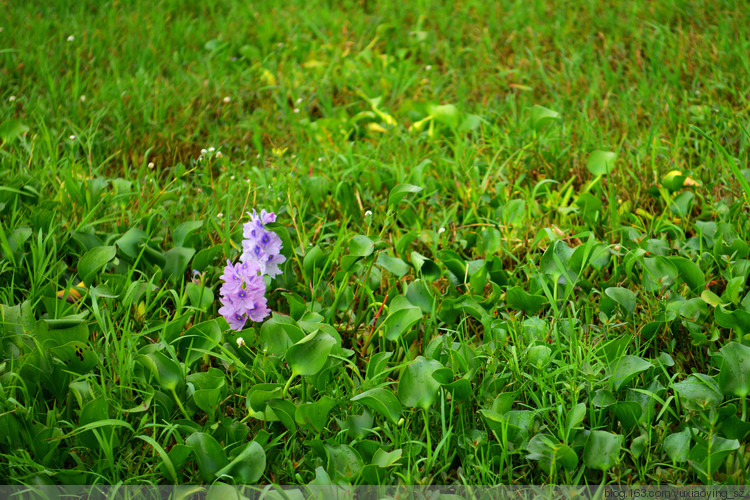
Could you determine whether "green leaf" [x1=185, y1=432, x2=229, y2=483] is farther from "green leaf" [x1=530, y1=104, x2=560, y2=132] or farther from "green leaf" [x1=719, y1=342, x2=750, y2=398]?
"green leaf" [x1=530, y1=104, x2=560, y2=132]

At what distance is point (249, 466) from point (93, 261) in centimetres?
80

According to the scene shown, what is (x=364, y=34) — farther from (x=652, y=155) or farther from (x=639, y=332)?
(x=639, y=332)

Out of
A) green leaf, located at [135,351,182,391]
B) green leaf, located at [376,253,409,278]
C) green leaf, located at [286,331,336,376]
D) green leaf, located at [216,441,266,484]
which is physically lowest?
green leaf, located at [216,441,266,484]

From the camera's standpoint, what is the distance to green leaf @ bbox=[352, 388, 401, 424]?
132 cm

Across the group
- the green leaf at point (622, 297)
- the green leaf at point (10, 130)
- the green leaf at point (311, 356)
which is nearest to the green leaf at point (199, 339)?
the green leaf at point (311, 356)

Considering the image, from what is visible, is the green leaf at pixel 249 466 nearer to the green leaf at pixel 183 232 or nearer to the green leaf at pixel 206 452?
the green leaf at pixel 206 452

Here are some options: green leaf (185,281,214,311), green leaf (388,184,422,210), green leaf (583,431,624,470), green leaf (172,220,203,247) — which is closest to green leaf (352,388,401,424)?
green leaf (583,431,624,470)

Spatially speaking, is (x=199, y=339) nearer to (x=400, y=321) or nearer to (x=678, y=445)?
(x=400, y=321)

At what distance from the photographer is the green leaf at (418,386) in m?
1.35

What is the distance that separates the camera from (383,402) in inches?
52.6

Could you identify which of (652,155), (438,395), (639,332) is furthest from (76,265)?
(652,155)

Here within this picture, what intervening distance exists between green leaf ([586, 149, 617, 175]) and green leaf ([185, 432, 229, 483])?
155 centimetres

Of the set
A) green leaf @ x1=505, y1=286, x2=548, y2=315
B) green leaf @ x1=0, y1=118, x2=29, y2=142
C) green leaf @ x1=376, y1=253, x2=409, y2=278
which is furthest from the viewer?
green leaf @ x1=0, y1=118, x2=29, y2=142

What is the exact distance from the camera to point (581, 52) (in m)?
3.09
